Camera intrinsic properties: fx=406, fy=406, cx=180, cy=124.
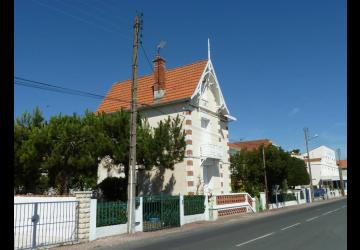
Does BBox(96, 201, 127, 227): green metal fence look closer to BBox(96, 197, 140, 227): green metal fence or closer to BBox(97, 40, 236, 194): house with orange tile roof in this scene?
BBox(96, 197, 140, 227): green metal fence

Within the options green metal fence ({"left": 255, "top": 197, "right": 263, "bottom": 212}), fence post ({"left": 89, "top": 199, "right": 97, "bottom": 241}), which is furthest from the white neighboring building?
fence post ({"left": 89, "top": 199, "right": 97, "bottom": 241})

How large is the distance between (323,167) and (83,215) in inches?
3197

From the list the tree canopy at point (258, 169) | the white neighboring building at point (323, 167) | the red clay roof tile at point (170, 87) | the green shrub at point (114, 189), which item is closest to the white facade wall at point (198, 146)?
the red clay roof tile at point (170, 87)

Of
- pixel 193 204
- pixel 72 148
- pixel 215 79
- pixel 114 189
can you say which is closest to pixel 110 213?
pixel 72 148

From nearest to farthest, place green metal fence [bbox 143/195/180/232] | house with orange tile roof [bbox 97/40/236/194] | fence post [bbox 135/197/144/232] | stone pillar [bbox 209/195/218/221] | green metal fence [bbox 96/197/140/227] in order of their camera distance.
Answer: green metal fence [bbox 96/197/140/227]
fence post [bbox 135/197/144/232]
green metal fence [bbox 143/195/180/232]
stone pillar [bbox 209/195/218/221]
house with orange tile roof [bbox 97/40/236/194]

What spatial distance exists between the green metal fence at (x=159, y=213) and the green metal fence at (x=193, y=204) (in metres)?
1.23

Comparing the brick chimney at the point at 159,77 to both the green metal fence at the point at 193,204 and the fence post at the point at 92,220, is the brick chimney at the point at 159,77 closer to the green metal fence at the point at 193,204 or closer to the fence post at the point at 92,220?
the green metal fence at the point at 193,204

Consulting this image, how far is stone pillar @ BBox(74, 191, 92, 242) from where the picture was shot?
15516mm

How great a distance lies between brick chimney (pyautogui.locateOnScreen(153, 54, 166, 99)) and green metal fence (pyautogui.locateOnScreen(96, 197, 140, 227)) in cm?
1282

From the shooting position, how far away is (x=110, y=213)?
57.3 ft

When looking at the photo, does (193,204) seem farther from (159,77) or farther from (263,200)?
(263,200)

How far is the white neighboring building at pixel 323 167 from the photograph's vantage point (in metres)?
86.0
